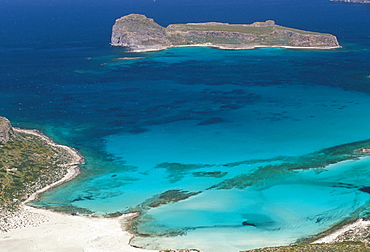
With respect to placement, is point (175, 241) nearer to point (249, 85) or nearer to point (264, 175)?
point (264, 175)

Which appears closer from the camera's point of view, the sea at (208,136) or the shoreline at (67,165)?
the sea at (208,136)

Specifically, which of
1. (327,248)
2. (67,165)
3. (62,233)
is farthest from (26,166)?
(327,248)

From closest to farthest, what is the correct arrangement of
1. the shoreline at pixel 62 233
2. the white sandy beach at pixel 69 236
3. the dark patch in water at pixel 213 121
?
1. the white sandy beach at pixel 69 236
2. the shoreline at pixel 62 233
3. the dark patch in water at pixel 213 121

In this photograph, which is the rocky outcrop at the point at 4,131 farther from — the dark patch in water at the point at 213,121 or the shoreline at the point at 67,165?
the dark patch in water at the point at 213,121

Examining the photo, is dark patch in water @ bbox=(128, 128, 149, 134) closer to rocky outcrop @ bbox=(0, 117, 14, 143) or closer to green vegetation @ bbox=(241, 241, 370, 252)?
rocky outcrop @ bbox=(0, 117, 14, 143)

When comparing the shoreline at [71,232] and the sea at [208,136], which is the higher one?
the sea at [208,136]

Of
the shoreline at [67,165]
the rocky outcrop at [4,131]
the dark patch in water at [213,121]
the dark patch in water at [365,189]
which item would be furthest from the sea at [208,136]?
the rocky outcrop at [4,131]

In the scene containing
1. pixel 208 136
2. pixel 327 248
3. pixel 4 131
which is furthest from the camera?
pixel 208 136

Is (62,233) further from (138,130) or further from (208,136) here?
(138,130)
